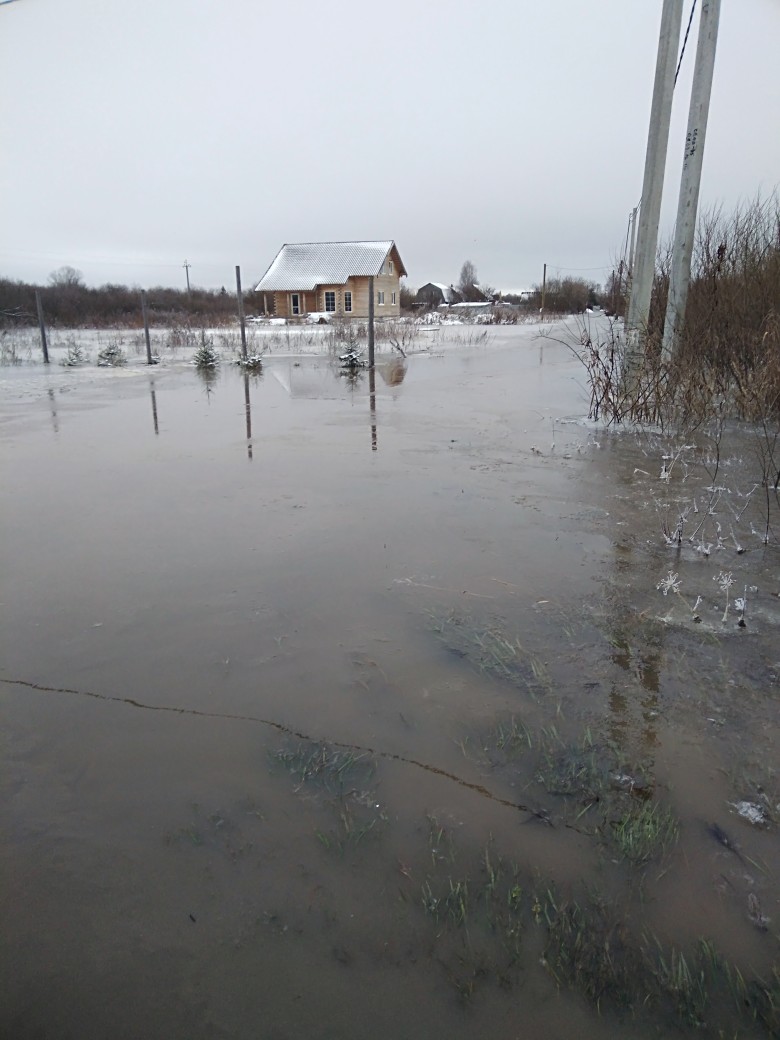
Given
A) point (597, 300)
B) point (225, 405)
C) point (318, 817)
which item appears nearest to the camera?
point (318, 817)

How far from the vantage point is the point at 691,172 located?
343 inches

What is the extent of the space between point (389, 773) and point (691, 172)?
922cm

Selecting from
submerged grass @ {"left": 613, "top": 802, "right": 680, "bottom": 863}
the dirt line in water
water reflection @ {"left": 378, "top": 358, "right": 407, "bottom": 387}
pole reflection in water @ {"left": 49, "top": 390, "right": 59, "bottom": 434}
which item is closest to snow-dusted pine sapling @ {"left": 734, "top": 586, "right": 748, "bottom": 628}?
submerged grass @ {"left": 613, "top": 802, "right": 680, "bottom": 863}

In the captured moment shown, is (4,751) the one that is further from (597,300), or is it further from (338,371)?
(597,300)

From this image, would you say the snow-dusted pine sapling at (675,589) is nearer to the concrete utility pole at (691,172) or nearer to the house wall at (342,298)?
the concrete utility pole at (691,172)

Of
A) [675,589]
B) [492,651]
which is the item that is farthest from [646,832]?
[675,589]

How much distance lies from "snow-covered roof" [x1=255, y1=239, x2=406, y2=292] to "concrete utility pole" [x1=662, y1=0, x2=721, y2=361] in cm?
3535

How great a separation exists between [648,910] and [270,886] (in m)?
1.10

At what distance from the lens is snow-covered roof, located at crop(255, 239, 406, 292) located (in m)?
42.9

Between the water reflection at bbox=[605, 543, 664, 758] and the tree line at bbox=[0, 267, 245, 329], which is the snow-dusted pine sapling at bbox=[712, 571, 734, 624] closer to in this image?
the water reflection at bbox=[605, 543, 664, 758]

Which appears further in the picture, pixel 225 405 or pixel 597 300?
pixel 597 300

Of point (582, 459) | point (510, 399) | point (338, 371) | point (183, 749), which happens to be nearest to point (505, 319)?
point (338, 371)

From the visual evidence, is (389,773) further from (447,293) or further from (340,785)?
(447,293)

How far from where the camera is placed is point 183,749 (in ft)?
8.61
